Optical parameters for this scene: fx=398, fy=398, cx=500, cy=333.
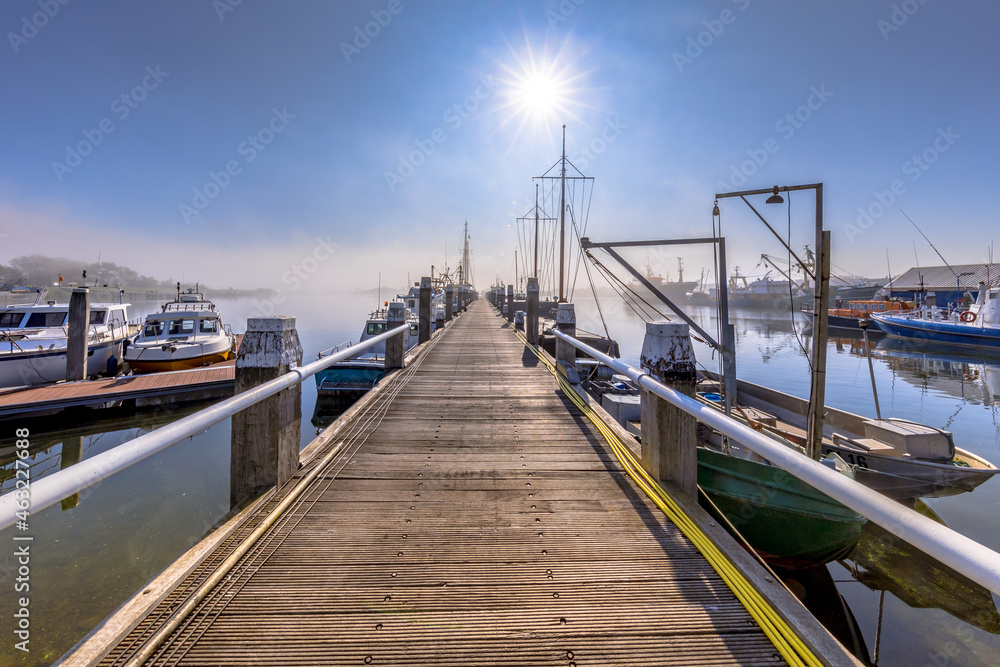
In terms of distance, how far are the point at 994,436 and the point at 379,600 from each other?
2030cm

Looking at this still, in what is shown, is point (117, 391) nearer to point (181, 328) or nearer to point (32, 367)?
point (32, 367)

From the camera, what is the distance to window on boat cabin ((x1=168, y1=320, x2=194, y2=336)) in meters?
18.1

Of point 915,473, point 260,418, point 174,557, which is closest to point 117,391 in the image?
point 174,557

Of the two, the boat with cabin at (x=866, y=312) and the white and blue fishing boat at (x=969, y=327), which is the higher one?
the boat with cabin at (x=866, y=312)

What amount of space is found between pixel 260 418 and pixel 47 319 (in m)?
22.1

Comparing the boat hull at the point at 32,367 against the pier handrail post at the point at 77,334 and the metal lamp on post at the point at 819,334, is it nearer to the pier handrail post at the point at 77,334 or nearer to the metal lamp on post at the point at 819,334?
the pier handrail post at the point at 77,334

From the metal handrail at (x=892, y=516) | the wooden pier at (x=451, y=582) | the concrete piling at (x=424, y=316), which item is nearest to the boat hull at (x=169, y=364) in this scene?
the concrete piling at (x=424, y=316)

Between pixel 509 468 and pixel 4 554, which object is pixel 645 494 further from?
pixel 4 554

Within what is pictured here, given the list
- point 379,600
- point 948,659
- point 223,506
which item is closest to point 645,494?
point 379,600

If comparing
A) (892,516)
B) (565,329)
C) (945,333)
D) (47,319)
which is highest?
(945,333)

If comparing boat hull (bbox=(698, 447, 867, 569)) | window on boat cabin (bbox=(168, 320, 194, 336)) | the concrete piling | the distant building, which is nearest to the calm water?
boat hull (bbox=(698, 447, 867, 569))

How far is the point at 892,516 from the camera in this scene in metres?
1.62

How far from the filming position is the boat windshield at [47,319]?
663 inches

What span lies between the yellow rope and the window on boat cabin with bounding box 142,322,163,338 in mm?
21105
